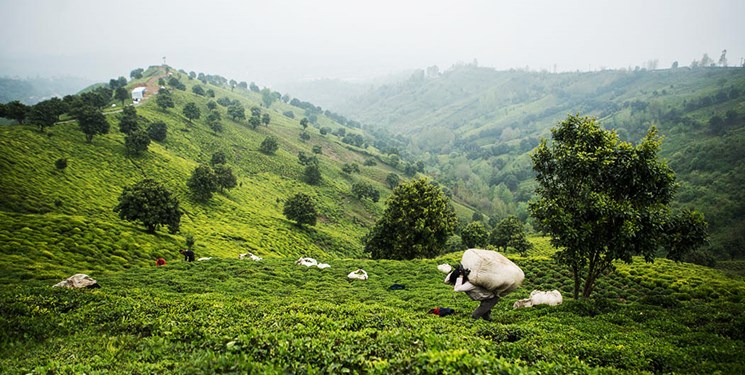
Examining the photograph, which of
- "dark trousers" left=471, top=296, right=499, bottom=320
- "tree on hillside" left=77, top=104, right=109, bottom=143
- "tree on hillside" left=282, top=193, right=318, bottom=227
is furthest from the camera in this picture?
"tree on hillside" left=282, top=193, right=318, bottom=227

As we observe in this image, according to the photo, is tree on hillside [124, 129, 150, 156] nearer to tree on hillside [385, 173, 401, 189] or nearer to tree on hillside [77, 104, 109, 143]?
tree on hillside [77, 104, 109, 143]

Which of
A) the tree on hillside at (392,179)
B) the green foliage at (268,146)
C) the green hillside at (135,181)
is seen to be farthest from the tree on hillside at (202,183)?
the tree on hillside at (392,179)

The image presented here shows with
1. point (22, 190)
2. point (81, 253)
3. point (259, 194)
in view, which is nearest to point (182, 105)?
point (259, 194)

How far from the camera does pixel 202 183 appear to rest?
6888 cm

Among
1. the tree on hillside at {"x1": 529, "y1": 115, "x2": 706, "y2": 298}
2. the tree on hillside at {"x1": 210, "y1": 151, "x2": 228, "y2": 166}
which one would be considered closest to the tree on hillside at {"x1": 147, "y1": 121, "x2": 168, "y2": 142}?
the tree on hillside at {"x1": 210, "y1": 151, "x2": 228, "y2": 166}

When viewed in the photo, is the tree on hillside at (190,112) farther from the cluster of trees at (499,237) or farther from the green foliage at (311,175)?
the cluster of trees at (499,237)

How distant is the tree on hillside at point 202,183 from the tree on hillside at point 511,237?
63.0 metres

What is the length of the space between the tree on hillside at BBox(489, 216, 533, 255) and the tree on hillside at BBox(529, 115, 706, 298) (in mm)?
51969

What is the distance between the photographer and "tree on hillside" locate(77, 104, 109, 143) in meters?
69.1

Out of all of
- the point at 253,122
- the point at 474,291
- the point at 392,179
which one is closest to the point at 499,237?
the point at 474,291

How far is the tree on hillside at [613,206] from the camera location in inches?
727

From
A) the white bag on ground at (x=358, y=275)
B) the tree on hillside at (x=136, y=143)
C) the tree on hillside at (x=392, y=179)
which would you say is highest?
the tree on hillside at (x=136, y=143)

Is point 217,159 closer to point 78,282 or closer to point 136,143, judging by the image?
point 136,143

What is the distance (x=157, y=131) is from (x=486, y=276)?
4055 inches
